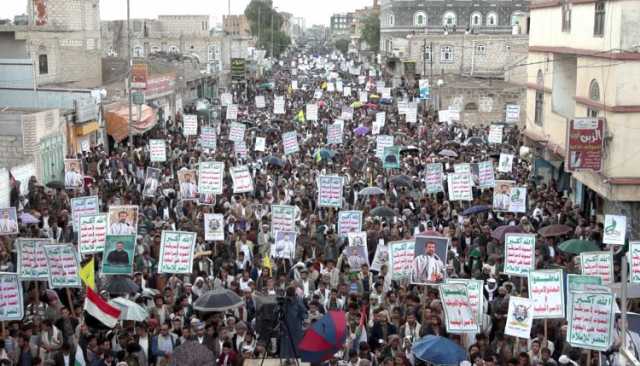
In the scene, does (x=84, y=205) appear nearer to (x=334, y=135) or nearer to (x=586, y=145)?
(x=586, y=145)

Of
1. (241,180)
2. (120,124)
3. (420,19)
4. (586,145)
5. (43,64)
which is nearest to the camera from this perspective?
(241,180)

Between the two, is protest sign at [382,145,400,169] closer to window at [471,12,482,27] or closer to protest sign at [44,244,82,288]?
protest sign at [44,244,82,288]

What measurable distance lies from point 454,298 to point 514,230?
5.56 m

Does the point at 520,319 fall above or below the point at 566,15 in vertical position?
below

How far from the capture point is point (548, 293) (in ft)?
38.5

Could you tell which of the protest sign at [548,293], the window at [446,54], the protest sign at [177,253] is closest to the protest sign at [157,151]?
the protest sign at [177,253]

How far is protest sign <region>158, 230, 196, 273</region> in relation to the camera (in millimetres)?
13859

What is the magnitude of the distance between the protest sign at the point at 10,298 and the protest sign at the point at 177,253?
100 inches

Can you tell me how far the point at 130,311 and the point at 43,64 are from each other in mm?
32246

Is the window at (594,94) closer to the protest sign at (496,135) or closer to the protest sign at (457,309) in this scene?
the protest sign at (496,135)

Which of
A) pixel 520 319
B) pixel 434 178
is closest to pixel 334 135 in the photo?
pixel 434 178

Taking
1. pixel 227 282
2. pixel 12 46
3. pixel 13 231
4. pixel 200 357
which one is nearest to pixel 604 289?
pixel 200 357

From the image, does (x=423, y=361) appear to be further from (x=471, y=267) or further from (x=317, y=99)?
(x=317, y=99)

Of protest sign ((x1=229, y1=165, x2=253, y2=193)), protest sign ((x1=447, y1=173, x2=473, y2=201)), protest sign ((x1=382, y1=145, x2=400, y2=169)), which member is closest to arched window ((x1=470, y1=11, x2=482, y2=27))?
protest sign ((x1=382, y1=145, x2=400, y2=169))
